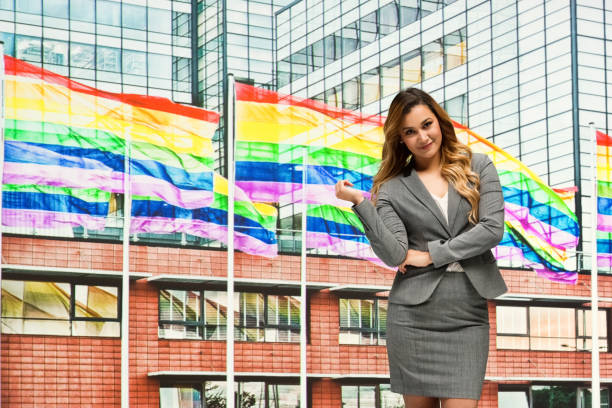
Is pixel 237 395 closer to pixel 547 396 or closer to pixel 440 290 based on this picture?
pixel 547 396

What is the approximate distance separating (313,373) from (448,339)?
11312 millimetres

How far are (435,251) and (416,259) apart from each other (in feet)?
0.14

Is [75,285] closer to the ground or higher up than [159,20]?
closer to the ground

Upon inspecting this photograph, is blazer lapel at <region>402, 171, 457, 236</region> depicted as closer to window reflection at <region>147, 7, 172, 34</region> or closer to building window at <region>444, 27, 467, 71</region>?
window reflection at <region>147, 7, 172, 34</region>

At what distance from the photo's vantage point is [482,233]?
2.01 m

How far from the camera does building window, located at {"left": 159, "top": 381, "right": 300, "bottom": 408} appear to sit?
12.2 meters

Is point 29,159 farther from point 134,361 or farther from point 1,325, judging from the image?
point 134,361

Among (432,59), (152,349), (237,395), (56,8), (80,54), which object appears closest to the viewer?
(56,8)

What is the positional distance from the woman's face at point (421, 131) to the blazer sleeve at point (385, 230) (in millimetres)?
122

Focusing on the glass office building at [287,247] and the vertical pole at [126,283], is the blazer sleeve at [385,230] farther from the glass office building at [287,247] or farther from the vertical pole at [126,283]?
the glass office building at [287,247]

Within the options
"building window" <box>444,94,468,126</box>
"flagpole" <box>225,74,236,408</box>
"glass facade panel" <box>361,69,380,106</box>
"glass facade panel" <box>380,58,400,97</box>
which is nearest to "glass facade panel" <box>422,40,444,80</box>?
"building window" <box>444,94,468,126</box>

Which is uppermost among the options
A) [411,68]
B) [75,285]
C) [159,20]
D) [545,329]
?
[159,20]

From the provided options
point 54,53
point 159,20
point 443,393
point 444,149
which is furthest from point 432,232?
point 159,20

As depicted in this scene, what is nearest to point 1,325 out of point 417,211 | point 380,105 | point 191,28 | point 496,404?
point 191,28
